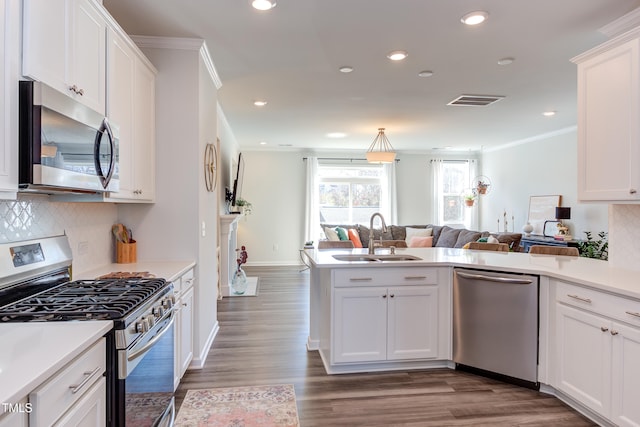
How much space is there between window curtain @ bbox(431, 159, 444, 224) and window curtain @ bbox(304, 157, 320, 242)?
278 cm

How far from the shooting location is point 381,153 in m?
6.07

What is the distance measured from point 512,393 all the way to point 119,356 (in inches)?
101

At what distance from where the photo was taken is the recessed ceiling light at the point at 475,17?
2.49m

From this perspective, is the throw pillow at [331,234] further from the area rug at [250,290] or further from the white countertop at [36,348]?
the white countertop at [36,348]

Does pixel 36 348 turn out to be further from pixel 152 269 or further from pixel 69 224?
pixel 152 269

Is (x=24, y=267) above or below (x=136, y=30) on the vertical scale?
below

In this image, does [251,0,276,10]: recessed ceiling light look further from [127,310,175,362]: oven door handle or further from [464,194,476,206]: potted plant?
[464,194,476,206]: potted plant

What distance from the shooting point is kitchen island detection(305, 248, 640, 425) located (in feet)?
6.75

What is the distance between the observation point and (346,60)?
333 centimetres

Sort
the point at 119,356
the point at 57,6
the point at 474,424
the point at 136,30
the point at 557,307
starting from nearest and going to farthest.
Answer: the point at 119,356, the point at 57,6, the point at 474,424, the point at 557,307, the point at 136,30

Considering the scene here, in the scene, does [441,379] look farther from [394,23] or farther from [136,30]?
[136,30]

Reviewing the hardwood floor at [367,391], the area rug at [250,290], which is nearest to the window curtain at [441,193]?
the area rug at [250,290]

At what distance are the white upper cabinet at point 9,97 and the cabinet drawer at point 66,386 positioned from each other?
679mm

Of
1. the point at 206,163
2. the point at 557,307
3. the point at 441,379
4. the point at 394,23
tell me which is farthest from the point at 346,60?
the point at 441,379
